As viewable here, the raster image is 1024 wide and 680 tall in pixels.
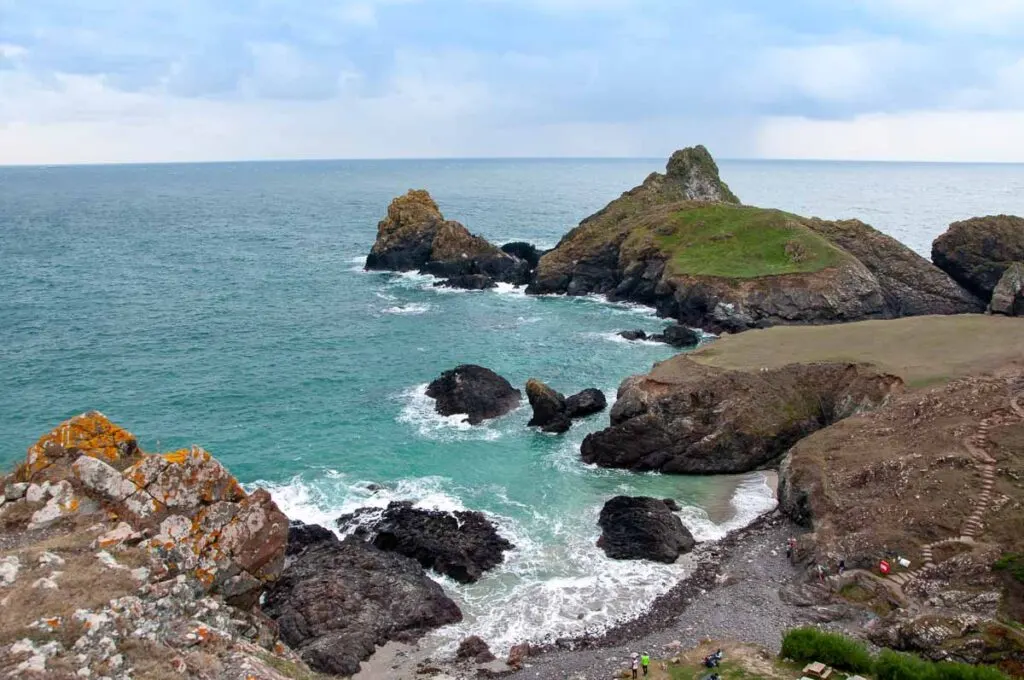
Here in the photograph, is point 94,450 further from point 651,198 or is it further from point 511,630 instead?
point 651,198

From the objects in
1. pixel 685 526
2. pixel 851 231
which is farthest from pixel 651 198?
pixel 685 526

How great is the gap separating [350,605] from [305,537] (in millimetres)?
7526

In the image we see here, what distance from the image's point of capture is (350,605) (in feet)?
104

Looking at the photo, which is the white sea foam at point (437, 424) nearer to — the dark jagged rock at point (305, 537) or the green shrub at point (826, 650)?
the dark jagged rock at point (305, 537)

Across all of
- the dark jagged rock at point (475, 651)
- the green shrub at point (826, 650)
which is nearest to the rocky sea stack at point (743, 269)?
the green shrub at point (826, 650)

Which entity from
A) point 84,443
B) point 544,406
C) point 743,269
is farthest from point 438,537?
point 743,269

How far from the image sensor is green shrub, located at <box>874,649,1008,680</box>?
2348cm

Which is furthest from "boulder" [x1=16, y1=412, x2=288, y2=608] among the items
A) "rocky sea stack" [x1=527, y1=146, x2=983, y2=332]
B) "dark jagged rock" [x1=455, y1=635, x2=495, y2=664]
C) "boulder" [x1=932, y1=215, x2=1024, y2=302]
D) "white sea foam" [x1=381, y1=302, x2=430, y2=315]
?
"boulder" [x1=932, y1=215, x2=1024, y2=302]

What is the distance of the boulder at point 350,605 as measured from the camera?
29.8 metres

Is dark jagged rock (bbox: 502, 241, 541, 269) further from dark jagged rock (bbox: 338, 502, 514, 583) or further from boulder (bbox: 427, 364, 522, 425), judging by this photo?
dark jagged rock (bbox: 338, 502, 514, 583)

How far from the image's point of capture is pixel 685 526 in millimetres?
39969

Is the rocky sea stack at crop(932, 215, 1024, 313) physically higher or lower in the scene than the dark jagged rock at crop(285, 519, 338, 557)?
higher

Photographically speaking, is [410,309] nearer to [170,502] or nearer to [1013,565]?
[170,502]

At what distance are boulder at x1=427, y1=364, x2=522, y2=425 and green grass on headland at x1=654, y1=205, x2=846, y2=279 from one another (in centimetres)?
3426
